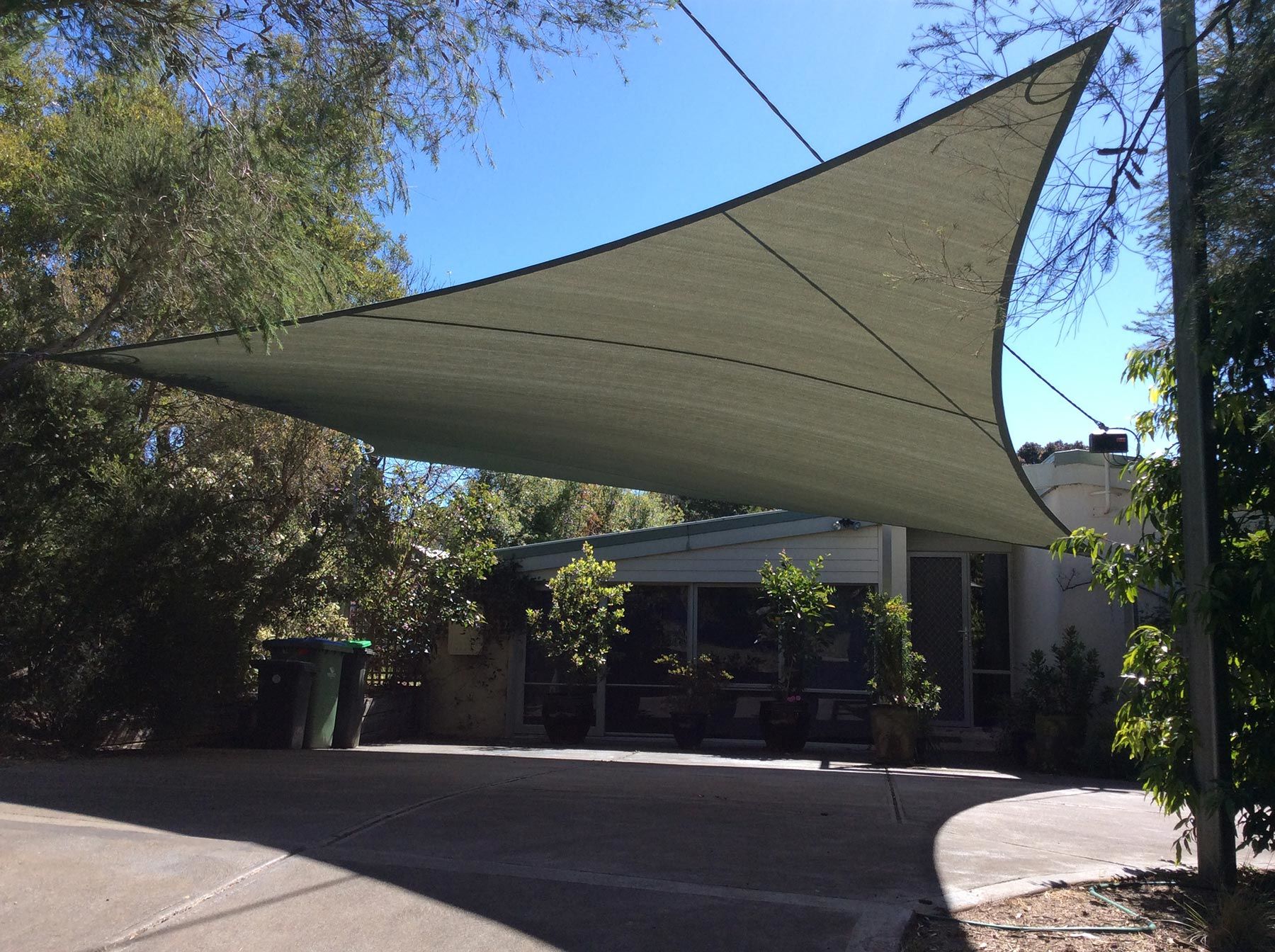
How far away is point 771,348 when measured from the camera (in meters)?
5.06

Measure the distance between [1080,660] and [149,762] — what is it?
8.02 m

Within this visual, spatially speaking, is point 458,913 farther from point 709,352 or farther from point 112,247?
point 112,247

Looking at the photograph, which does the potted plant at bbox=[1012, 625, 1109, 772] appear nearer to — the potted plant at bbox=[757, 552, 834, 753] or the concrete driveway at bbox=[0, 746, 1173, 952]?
the concrete driveway at bbox=[0, 746, 1173, 952]

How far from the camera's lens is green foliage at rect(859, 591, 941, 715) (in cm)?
924

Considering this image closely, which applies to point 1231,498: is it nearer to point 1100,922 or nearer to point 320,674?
point 1100,922

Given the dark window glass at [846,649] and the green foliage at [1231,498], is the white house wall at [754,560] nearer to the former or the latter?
the dark window glass at [846,649]

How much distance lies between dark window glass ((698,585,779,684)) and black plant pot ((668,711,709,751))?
2.66 feet

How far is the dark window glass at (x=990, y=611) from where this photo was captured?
37.3 feet

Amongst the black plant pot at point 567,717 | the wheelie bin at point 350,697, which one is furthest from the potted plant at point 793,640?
the wheelie bin at point 350,697

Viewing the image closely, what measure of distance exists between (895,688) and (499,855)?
5922 mm

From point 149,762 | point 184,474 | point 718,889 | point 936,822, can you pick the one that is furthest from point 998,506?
point 184,474

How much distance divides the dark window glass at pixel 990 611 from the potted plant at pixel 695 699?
126 inches

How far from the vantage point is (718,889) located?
373cm

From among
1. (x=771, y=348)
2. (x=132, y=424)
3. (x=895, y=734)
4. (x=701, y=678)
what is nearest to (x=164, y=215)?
(x=132, y=424)
